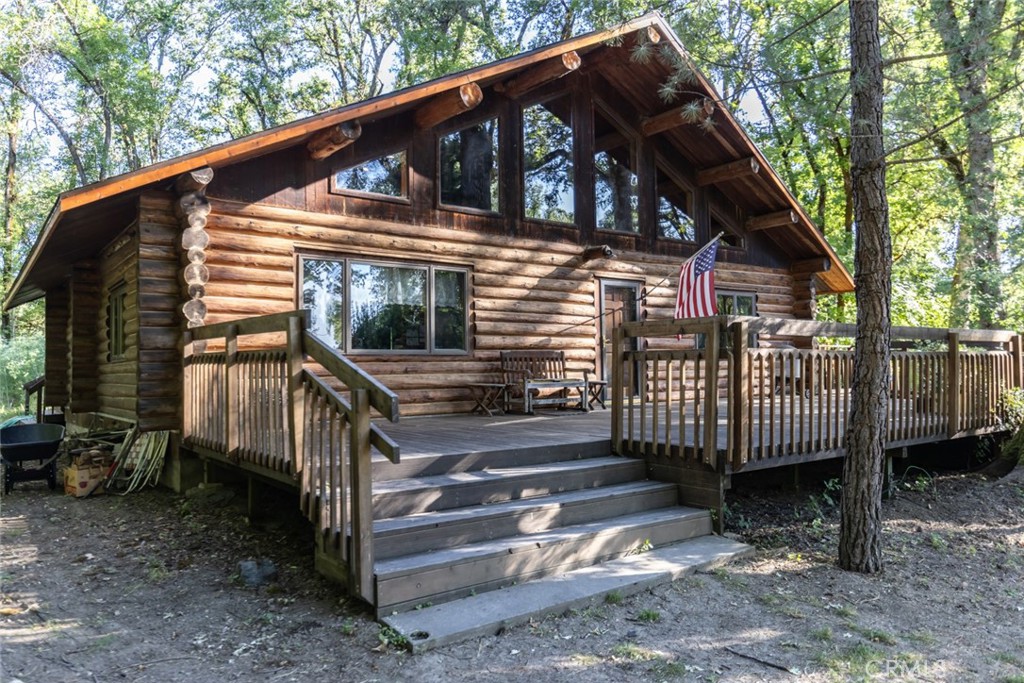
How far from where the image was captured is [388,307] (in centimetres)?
830

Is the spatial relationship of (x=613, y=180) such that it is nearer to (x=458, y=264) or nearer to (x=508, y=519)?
(x=458, y=264)

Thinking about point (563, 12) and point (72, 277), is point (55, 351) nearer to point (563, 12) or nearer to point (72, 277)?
point (72, 277)

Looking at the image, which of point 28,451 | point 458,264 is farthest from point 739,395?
point 28,451

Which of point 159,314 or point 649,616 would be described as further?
point 159,314

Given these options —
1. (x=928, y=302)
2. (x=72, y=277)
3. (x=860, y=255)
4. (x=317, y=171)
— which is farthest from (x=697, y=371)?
(x=928, y=302)

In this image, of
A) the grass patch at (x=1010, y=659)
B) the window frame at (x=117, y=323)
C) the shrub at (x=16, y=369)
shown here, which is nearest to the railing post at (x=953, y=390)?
the grass patch at (x=1010, y=659)

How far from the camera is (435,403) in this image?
8617 mm

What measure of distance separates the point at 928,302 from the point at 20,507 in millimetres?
20581

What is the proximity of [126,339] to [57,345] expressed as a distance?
5.30 meters

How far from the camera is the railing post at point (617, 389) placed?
18.7 feet

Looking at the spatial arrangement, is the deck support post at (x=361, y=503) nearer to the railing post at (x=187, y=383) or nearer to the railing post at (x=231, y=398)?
the railing post at (x=231, y=398)

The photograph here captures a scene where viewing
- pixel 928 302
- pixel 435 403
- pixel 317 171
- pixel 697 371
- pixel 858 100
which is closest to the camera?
pixel 858 100

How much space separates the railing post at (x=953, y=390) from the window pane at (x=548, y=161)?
17.2 ft

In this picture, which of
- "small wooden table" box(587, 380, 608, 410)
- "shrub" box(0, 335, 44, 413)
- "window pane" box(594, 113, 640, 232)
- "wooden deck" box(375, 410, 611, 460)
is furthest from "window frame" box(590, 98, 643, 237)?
"shrub" box(0, 335, 44, 413)
